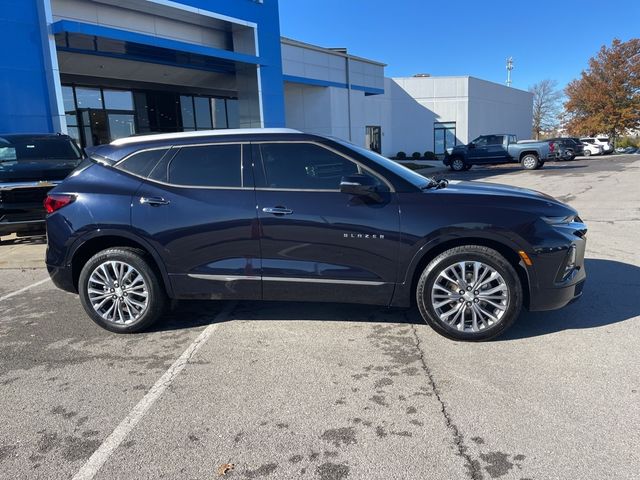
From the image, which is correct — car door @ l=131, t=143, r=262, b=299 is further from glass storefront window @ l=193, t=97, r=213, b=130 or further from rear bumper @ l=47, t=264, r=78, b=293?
glass storefront window @ l=193, t=97, r=213, b=130

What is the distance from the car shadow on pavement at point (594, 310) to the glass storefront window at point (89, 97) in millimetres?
19409

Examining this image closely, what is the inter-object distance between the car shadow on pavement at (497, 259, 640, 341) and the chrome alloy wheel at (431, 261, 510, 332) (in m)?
0.30

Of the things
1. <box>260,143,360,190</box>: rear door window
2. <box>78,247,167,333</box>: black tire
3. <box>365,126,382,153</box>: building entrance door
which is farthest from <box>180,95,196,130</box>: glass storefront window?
<box>260,143,360,190</box>: rear door window

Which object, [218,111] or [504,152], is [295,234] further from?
[504,152]

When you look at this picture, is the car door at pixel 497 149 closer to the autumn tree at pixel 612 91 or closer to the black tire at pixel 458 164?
the black tire at pixel 458 164

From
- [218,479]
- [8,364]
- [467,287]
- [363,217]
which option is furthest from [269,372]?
[8,364]

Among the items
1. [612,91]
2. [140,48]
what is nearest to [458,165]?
[140,48]

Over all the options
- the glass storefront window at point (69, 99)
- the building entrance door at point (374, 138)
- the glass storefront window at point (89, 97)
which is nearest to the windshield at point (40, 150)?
the glass storefront window at point (69, 99)

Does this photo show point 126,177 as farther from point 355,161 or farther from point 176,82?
point 176,82

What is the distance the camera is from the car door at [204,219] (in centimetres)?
430

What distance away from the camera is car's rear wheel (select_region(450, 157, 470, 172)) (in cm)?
2686

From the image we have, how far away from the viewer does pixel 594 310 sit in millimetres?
4793

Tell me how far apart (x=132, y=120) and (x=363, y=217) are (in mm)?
19958

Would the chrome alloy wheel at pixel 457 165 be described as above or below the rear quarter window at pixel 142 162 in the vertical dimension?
below
